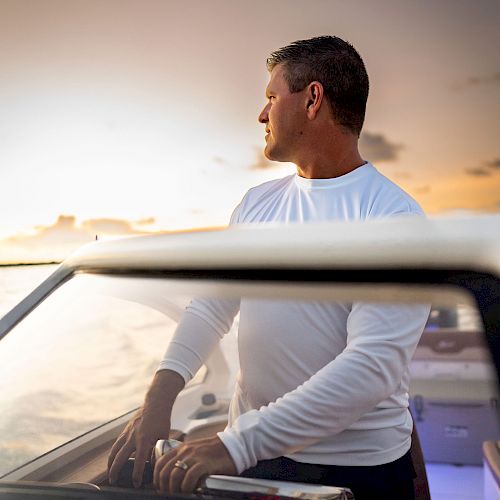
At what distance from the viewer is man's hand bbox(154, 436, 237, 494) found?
0.83 m

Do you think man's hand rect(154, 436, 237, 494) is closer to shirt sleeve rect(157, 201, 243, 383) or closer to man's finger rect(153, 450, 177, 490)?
man's finger rect(153, 450, 177, 490)

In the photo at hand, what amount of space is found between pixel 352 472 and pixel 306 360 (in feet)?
0.45

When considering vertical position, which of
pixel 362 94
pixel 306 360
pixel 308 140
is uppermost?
pixel 362 94

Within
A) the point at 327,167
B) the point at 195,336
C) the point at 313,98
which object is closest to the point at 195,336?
the point at 195,336

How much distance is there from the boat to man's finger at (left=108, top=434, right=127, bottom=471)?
12mm

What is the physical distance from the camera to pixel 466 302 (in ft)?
2.49

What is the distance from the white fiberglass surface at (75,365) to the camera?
97 centimetres

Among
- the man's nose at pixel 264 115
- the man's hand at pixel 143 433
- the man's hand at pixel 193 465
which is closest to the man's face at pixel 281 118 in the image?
the man's nose at pixel 264 115

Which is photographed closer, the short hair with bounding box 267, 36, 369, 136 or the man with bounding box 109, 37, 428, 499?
A: the man with bounding box 109, 37, 428, 499

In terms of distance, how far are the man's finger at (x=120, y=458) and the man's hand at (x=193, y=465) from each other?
0.08 metres

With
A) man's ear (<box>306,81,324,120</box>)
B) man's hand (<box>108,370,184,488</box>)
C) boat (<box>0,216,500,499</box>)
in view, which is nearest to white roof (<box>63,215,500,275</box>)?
boat (<box>0,216,500,499</box>)

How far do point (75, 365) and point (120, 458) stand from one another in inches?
5.4

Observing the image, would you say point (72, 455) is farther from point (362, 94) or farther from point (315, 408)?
point (362, 94)

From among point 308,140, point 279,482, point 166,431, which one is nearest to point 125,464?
point 166,431
